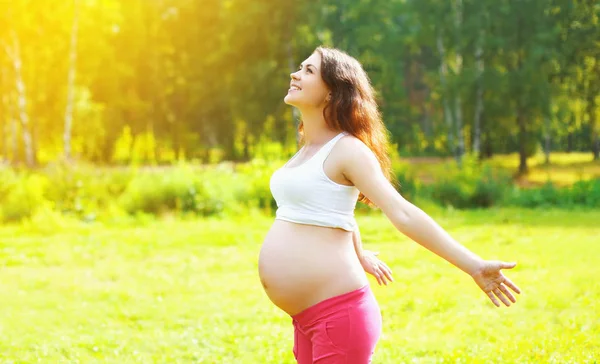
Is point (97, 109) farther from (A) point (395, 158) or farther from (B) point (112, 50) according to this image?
(A) point (395, 158)

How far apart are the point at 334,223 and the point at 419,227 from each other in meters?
0.37

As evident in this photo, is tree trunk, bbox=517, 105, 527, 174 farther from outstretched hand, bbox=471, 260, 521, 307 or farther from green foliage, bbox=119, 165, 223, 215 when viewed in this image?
outstretched hand, bbox=471, 260, 521, 307

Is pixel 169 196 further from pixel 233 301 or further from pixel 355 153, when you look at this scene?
pixel 355 153

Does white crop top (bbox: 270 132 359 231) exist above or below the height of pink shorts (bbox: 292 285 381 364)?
above

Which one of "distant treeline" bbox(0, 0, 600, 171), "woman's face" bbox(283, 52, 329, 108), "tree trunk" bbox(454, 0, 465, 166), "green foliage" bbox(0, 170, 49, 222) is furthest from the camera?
"tree trunk" bbox(454, 0, 465, 166)

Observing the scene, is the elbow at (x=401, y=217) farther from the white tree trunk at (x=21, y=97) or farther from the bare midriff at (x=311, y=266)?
the white tree trunk at (x=21, y=97)

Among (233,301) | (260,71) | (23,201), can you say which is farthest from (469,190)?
(260,71)

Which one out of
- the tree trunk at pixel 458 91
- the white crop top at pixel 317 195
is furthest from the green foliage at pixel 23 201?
the tree trunk at pixel 458 91

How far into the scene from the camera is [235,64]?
117 feet

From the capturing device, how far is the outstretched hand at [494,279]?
2537 mm

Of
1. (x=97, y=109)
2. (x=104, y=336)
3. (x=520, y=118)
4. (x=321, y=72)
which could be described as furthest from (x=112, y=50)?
(x=321, y=72)

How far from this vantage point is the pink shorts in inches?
107

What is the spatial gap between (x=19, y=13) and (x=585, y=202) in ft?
76.8

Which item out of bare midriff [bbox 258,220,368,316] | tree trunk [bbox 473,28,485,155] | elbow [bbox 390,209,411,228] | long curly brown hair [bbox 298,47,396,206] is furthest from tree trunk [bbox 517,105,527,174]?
elbow [bbox 390,209,411,228]
